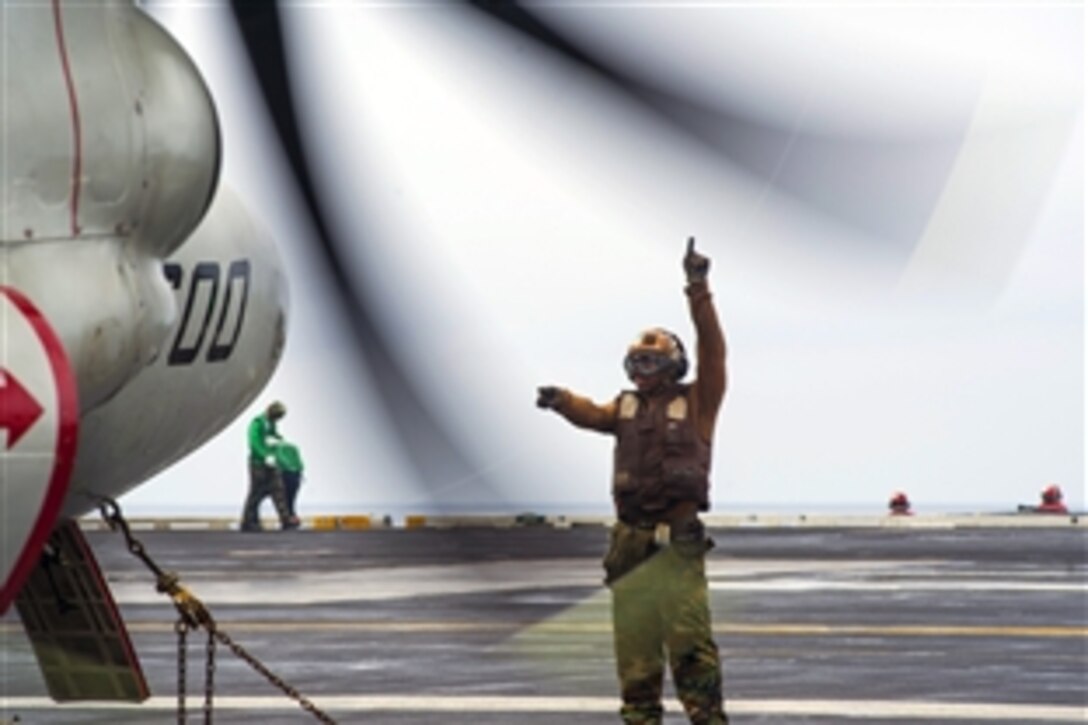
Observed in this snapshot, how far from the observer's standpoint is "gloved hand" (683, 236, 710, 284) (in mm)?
7441

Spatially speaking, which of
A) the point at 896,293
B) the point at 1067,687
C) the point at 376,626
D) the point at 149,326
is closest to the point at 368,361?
the point at 149,326

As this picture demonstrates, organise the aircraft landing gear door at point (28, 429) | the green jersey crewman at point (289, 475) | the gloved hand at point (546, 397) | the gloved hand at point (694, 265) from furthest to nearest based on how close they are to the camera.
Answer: the green jersey crewman at point (289, 475) → the gloved hand at point (546, 397) → the gloved hand at point (694, 265) → the aircraft landing gear door at point (28, 429)

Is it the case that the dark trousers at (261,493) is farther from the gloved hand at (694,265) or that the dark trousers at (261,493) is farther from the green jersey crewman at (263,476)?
the gloved hand at (694,265)

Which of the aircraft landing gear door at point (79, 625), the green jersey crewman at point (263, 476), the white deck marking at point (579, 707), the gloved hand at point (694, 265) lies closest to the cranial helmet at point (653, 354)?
the aircraft landing gear door at point (79, 625)

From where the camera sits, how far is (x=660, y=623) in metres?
11.7

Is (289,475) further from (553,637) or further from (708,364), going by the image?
(708,364)

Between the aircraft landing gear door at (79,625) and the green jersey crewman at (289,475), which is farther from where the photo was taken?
the green jersey crewman at (289,475)

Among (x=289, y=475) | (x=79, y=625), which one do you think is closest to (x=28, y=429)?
(x=79, y=625)

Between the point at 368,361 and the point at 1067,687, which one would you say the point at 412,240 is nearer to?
the point at 368,361

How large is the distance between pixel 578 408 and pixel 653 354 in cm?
173

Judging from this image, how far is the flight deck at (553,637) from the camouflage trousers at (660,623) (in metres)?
0.57

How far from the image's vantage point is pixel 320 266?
26.7 feet

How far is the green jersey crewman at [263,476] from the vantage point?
3566cm

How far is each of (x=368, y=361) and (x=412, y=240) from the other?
1.27 ft
